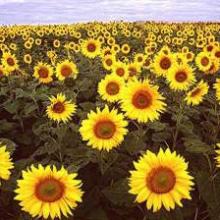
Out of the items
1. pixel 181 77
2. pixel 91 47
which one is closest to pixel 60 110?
pixel 181 77

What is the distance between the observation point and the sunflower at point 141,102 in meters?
4.67

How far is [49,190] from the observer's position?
3154 mm

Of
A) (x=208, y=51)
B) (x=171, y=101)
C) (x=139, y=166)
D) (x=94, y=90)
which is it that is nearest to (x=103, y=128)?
(x=139, y=166)

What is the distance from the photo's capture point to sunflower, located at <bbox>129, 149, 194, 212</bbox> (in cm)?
306

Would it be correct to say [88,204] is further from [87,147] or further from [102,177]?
[87,147]

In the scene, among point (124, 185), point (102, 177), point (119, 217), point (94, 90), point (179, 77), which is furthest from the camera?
point (94, 90)

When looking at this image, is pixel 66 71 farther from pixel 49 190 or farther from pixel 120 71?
pixel 49 190

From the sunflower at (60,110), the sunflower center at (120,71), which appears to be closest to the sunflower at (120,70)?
the sunflower center at (120,71)

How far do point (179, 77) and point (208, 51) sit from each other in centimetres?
252

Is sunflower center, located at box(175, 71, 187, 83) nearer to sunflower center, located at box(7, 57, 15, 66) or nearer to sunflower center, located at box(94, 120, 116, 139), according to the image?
sunflower center, located at box(94, 120, 116, 139)

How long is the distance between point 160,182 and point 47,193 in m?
0.64

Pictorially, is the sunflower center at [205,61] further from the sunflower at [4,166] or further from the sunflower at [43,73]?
the sunflower at [4,166]

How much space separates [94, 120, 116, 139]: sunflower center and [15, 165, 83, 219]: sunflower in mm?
916

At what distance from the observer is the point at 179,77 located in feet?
20.0
